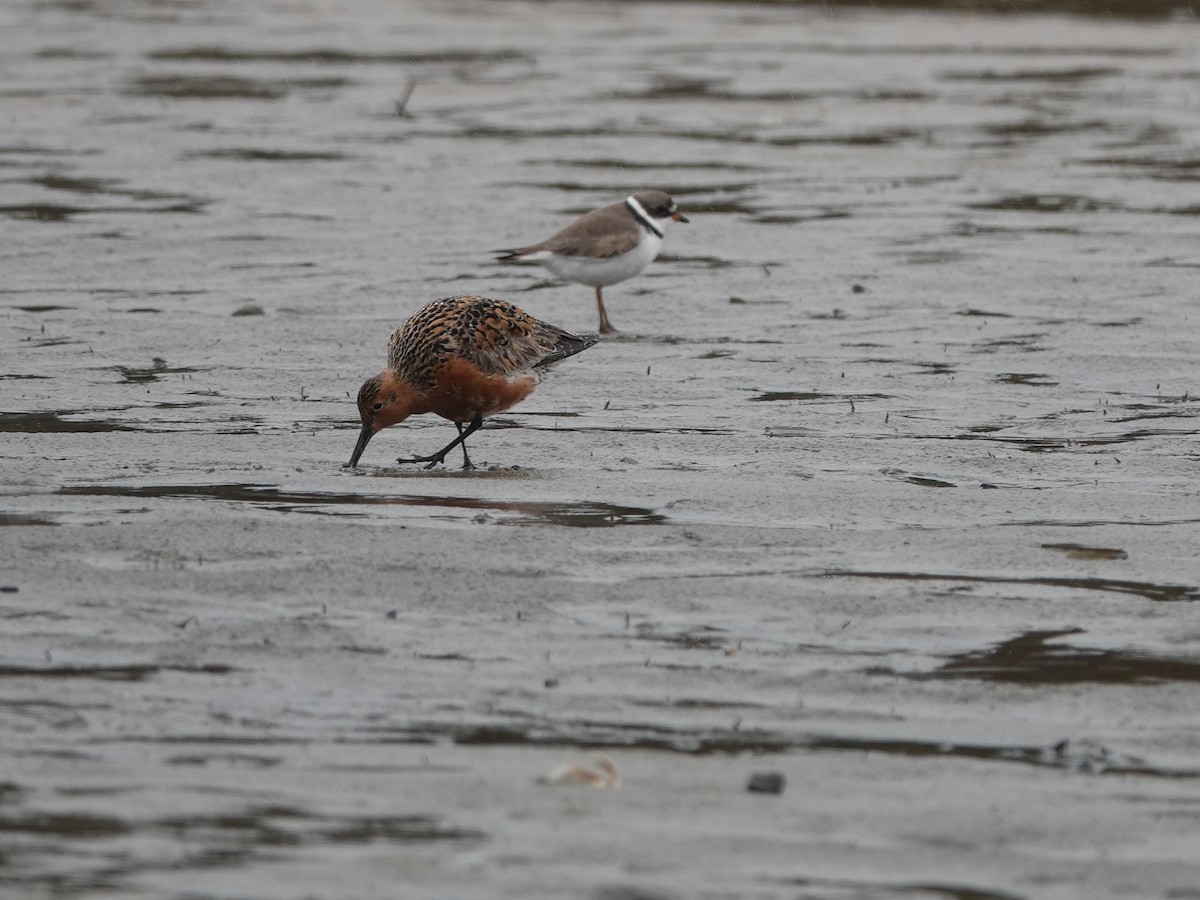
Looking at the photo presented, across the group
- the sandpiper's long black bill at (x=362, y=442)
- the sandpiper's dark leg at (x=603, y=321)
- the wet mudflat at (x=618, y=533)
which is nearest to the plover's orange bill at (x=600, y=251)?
the sandpiper's dark leg at (x=603, y=321)

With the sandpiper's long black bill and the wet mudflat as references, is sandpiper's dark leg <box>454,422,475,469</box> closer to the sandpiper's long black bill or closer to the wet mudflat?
the wet mudflat

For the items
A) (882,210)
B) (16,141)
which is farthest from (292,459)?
(16,141)

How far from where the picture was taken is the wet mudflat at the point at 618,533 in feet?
16.3

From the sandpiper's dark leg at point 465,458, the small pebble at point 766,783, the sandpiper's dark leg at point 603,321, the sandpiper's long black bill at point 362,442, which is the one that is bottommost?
the sandpiper's dark leg at point 603,321

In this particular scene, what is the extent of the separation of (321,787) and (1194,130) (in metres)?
15.8

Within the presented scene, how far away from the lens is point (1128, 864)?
4785 millimetres

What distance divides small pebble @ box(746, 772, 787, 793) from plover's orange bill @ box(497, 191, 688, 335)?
7257 mm

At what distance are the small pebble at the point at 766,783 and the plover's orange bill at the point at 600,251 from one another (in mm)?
7257

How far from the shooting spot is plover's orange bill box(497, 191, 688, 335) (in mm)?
12469

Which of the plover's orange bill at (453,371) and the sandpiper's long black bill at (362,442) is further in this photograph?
the plover's orange bill at (453,371)

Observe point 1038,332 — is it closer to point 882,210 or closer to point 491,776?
point 882,210

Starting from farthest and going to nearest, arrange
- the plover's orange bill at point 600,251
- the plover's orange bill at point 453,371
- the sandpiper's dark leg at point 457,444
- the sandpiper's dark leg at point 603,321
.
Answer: the plover's orange bill at point 600,251, the sandpiper's dark leg at point 603,321, the sandpiper's dark leg at point 457,444, the plover's orange bill at point 453,371

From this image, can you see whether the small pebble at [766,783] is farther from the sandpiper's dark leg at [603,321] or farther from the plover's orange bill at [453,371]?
the sandpiper's dark leg at [603,321]

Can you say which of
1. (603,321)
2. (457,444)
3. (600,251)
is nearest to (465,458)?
(457,444)
